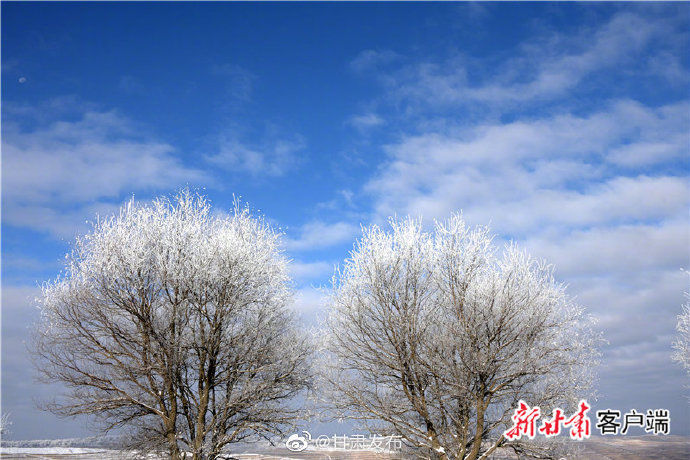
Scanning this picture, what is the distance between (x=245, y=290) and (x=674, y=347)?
24.1 m

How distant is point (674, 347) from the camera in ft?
93.4

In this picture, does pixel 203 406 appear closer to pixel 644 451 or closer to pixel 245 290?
pixel 245 290

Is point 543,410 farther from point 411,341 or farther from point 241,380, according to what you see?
point 241,380

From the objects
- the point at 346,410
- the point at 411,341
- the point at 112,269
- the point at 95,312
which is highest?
the point at 112,269

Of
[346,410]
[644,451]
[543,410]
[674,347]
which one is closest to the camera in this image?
[543,410]

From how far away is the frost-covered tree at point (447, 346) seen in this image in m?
21.1

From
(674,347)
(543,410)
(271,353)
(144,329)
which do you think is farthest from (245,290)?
(674,347)

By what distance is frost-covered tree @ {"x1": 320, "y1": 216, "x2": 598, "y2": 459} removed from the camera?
830 inches

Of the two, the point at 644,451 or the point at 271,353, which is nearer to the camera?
the point at 271,353

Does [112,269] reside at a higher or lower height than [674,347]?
higher

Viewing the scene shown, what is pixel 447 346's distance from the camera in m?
21.3

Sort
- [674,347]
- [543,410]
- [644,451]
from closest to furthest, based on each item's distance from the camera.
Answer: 1. [543,410]
2. [674,347]
3. [644,451]

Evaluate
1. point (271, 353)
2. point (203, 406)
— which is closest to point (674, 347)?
point (271, 353)

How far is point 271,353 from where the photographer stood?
23484 mm
